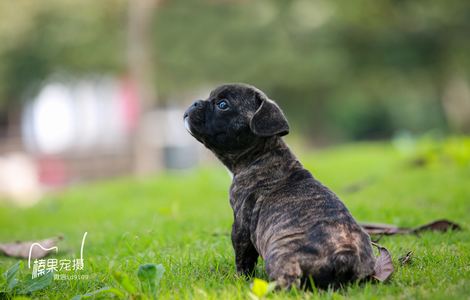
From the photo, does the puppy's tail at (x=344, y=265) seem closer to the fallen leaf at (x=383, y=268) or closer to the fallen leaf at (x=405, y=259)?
the fallen leaf at (x=383, y=268)

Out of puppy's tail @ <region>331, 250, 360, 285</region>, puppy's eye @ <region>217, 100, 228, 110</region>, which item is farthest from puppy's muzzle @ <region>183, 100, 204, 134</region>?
puppy's tail @ <region>331, 250, 360, 285</region>

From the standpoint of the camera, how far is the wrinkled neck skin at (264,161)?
4441mm

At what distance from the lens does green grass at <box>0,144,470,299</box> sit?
407cm

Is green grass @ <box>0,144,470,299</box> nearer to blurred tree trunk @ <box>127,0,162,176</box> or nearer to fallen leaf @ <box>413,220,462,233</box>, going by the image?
fallen leaf @ <box>413,220,462,233</box>

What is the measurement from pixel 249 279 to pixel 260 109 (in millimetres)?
1166

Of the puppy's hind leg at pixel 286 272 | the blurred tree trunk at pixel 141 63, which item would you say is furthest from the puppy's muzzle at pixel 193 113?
the blurred tree trunk at pixel 141 63

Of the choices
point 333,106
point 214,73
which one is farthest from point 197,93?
point 333,106

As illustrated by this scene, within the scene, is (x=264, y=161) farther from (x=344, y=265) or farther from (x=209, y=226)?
(x=209, y=226)

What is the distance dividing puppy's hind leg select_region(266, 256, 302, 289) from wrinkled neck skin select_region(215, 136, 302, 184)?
73 centimetres

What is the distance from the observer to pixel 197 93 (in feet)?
91.3

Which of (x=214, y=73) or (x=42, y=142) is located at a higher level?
(x=214, y=73)

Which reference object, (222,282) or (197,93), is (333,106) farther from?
(222,282)

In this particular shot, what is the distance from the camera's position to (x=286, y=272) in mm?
3781

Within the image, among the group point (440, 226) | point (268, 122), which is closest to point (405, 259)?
point (268, 122)
